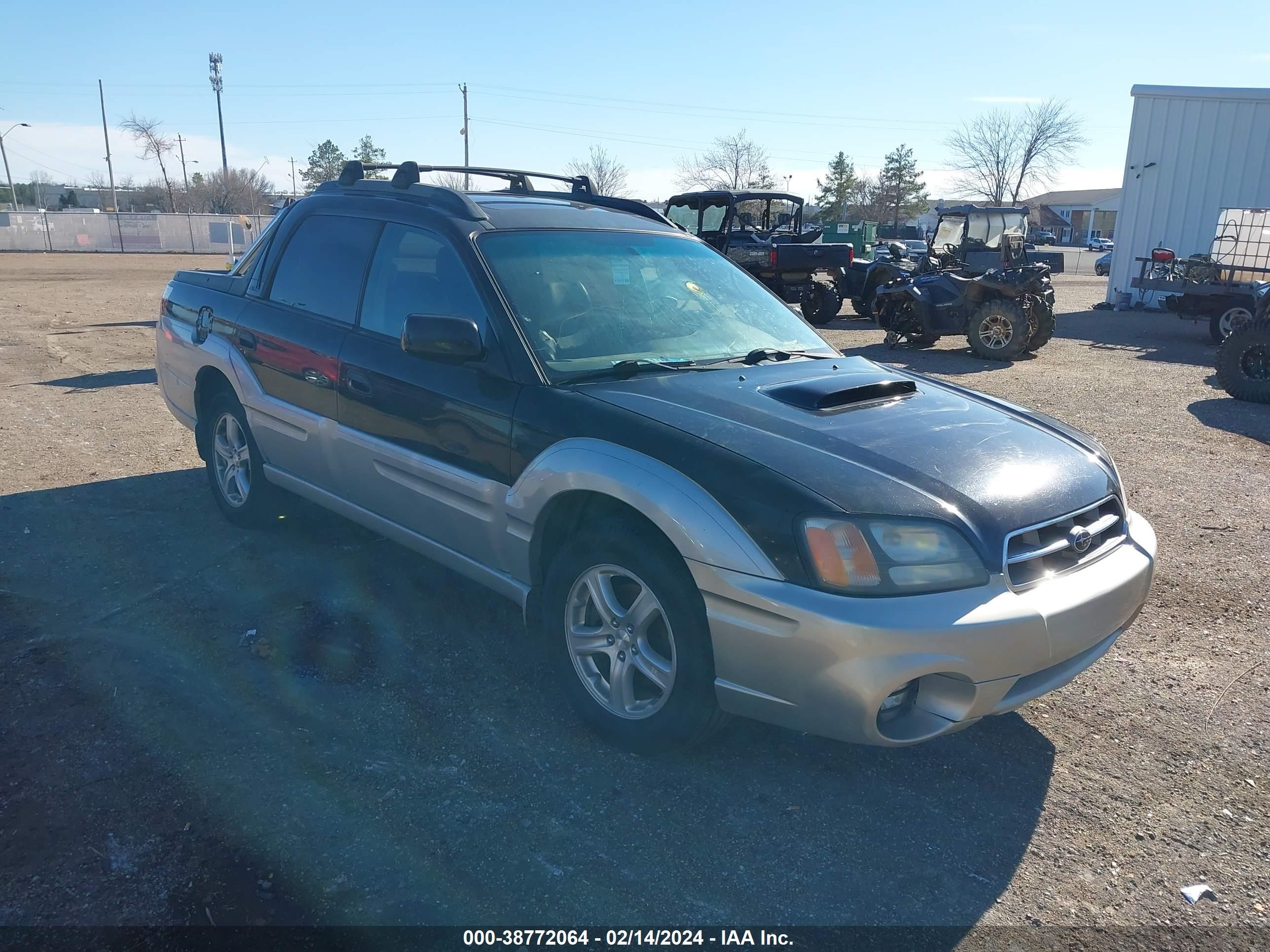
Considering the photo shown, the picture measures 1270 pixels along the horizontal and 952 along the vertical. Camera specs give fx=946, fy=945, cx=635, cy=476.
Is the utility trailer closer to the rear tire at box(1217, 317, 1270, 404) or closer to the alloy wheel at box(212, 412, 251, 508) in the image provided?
the rear tire at box(1217, 317, 1270, 404)

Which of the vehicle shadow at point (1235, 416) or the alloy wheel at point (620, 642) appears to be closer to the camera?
the alloy wheel at point (620, 642)

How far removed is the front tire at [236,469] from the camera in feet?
16.3

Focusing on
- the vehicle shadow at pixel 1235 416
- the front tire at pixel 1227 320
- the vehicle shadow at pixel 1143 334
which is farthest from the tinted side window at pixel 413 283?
the front tire at pixel 1227 320

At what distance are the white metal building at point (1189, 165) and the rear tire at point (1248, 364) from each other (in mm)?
11759

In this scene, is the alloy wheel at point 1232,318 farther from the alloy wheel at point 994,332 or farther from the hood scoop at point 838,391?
the hood scoop at point 838,391

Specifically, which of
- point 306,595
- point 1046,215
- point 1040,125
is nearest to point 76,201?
point 1040,125

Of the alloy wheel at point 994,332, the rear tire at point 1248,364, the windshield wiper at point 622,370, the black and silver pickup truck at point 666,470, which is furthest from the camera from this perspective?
the alloy wheel at point 994,332

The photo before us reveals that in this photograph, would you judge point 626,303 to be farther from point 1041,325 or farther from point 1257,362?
point 1041,325

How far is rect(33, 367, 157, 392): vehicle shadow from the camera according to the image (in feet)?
31.4

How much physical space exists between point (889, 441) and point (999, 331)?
1132cm

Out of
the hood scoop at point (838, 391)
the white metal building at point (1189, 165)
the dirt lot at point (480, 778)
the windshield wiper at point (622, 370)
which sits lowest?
the dirt lot at point (480, 778)

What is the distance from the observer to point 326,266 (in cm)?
445

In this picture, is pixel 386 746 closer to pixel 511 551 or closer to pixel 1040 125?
pixel 511 551

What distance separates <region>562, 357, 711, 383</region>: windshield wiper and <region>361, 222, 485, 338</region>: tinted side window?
1.52 ft
